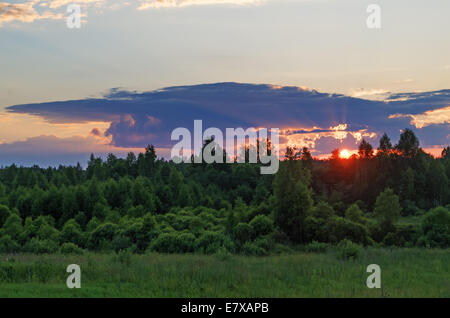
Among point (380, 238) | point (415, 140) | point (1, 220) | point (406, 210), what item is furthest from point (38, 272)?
point (415, 140)

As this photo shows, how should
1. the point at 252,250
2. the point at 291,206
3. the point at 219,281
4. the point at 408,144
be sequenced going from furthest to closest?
the point at 408,144 → the point at 291,206 → the point at 252,250 → the point at 219,281

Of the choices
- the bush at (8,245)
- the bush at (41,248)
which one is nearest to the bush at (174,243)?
the bush at (41,248)

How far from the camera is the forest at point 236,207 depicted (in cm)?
5181

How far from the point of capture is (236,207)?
68.9 m

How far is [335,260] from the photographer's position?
36062 millimetres

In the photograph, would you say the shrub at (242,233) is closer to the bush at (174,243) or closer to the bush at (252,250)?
the bush at (252,250)

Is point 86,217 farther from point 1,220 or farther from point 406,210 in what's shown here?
point 406,210

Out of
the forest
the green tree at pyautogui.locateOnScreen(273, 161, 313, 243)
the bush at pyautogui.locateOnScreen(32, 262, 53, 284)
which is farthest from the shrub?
the bush at pyautogui.locateOnScreen(32, 262, 53, 284)

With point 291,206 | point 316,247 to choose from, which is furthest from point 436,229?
point 291,206

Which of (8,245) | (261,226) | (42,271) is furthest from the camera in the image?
(261,226)

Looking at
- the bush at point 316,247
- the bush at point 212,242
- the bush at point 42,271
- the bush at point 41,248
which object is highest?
the bush at point 42,271

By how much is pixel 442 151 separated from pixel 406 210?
95488 mm

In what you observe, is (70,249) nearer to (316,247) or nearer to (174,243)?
(174,243)

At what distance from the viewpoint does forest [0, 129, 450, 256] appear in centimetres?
5181
